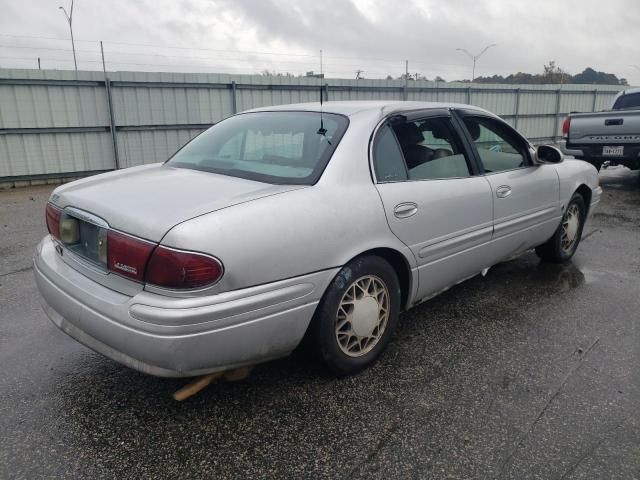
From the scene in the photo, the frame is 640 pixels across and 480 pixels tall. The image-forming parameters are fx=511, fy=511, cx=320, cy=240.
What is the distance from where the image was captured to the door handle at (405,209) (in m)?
2.86

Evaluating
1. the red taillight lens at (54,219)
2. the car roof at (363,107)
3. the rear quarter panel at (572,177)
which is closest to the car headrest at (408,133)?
the car roof at (363,107)

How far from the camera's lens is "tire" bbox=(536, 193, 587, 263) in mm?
4676

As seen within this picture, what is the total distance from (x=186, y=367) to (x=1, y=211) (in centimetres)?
730

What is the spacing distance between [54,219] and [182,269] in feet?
3.67

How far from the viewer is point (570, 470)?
211 cm

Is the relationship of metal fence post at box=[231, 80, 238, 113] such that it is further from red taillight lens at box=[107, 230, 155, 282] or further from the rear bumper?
red taillight lens at box=[107, 230, 155, 282]

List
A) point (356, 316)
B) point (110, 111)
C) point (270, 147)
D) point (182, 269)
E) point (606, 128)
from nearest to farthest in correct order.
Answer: point (182, 269) → point (356, 316) → point (270, 147) → point (606, 128) → point (110, 111)

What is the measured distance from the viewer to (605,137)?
9.00 metres

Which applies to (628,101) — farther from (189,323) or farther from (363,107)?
(189,323)

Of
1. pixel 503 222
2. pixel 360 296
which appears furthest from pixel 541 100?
pixel 360 296

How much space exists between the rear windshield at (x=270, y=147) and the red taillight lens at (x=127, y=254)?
2.54 feet

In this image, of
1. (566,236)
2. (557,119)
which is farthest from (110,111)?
(557,119)

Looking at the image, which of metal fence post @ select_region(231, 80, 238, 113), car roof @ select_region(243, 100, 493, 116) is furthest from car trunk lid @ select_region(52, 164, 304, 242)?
metal fence post @ select_region(231, 80, 238, 113)

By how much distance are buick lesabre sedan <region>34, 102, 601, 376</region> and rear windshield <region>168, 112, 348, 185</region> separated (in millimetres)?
13
